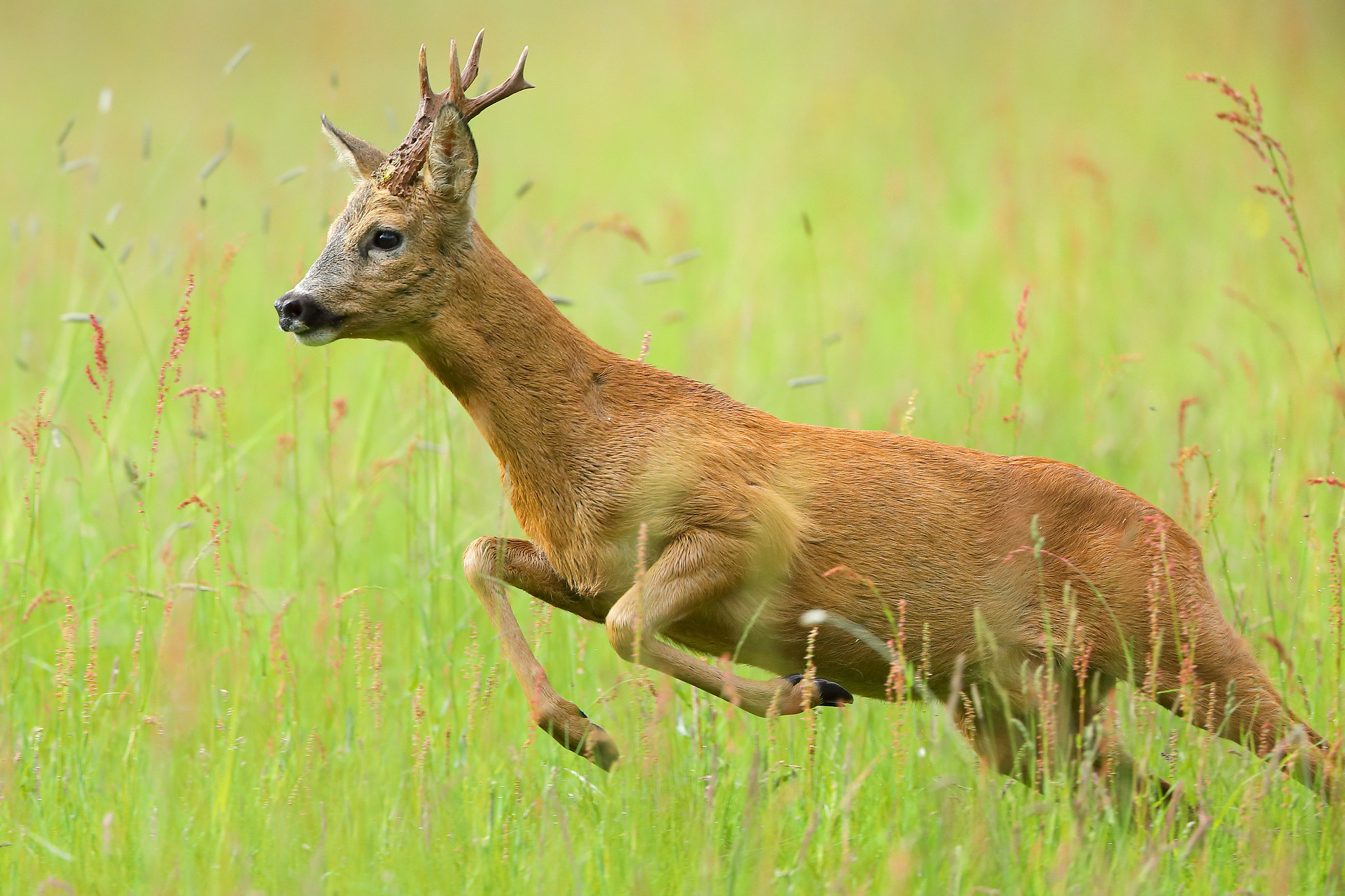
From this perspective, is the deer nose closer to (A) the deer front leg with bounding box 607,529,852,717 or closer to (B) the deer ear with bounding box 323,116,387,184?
(B) the deer ear with bounding box 323,116,387,184

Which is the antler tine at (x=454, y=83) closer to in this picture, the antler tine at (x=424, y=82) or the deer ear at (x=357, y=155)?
the antler tine at (x=424, y=82)

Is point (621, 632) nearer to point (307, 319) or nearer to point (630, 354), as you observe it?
point (307, 319)

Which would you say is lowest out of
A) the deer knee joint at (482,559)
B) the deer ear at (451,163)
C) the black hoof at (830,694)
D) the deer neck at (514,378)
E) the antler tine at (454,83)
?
the black hoof at (830,694)

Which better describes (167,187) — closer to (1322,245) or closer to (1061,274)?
(1061,274)

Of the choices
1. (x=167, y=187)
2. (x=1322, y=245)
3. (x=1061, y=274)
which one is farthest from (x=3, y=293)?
A: (x=1322, y=245)

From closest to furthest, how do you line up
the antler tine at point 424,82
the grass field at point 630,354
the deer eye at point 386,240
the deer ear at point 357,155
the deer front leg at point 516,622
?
the grass field at point 630,354 → the deer front leg at point 516,622 → the deer eye at point 386,240 → the antler tine at point 424,82 → the deer ear at point 357,155

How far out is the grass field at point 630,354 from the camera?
12.6 feet

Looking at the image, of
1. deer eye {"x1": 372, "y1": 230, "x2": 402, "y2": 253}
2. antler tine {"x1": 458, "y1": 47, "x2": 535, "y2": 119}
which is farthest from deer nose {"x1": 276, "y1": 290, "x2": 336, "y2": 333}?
antler tine {"x1": 458, "y1": 47, "x2": 535, "y2": 119}

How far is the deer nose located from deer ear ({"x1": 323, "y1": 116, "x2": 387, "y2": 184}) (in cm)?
58

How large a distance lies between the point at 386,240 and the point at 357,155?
1.46 ft

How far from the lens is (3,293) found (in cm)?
1109

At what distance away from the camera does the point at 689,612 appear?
4.10 m

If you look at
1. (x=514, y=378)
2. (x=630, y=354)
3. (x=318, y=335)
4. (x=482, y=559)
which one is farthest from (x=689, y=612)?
(x=630, y=354)

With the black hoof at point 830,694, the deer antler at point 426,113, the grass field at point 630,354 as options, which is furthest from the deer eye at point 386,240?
the black hoof at point 830,694
